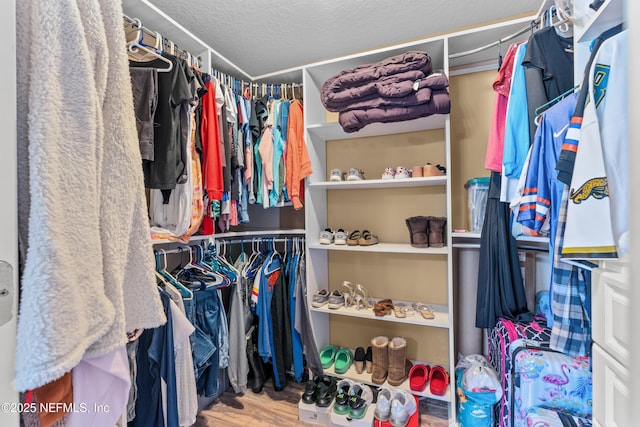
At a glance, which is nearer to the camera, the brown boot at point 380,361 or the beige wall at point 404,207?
the brown boot at point 380,361

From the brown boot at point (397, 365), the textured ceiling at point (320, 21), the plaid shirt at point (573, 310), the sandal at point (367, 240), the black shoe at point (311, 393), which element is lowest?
the black shoe at point (311, 393)

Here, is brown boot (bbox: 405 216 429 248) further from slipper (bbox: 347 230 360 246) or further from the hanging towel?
the hanging towel

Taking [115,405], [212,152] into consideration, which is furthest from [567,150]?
[212,152]

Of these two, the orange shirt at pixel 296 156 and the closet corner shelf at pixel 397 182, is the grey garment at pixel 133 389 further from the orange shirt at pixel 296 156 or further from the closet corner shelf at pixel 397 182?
the closet corner shelf at pixel 397 182

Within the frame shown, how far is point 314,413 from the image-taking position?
1.50 metres

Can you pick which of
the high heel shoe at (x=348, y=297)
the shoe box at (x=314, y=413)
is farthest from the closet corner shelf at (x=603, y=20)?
the shoe box at (x=314, y=413)

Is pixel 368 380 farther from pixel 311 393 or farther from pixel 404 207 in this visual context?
pixel 404 207

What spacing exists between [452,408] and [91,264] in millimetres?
1751

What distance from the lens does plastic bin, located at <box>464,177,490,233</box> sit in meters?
1.58

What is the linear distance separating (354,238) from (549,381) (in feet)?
3.60

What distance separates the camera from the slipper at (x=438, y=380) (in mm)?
1485

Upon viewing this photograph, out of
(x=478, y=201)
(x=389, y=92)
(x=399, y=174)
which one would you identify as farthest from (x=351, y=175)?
(x=478, y=201)

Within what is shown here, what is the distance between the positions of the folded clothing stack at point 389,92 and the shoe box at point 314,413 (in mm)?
1574

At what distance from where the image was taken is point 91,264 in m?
0.40
